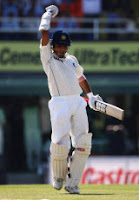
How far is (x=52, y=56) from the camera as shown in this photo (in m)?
8.90

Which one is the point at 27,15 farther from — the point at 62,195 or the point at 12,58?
the point at 62,195

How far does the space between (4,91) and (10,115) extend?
1.44m

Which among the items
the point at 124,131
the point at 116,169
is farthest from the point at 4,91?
the point at 116,169

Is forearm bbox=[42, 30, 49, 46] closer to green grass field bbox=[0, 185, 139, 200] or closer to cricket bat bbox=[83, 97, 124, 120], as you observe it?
cricket bat bbox=[83, 97, 124, 120]

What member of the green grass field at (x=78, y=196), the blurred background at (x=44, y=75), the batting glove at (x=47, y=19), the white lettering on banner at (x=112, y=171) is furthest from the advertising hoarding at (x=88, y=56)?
the batting glove at (x=47, y=19)

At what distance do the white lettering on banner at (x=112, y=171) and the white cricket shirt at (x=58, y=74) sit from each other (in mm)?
6813

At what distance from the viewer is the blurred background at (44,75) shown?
68.0 ft

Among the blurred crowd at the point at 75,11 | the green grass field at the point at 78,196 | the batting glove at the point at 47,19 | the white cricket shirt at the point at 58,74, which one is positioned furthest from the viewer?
the blurred crowd at the point at 75,11

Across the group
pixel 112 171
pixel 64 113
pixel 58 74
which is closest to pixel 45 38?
pixel 58 74

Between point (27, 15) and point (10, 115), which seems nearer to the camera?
point (27, 15)

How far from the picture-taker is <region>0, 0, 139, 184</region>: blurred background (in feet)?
68.0

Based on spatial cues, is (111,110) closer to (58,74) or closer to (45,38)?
(58,74)

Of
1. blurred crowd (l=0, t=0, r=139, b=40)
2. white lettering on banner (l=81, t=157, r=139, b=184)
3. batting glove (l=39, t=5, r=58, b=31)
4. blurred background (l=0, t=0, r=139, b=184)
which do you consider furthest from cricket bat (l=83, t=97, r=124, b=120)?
blurred crowd (l=0, t=0, r=139, b=40)

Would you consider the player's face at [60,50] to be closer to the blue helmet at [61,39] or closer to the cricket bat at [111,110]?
the blue helmet at [61,39]
